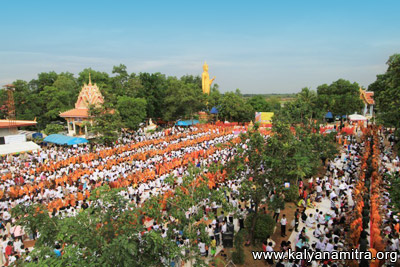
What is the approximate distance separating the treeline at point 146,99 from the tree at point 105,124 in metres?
Result: 2.74

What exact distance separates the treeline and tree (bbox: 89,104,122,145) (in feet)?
8.98

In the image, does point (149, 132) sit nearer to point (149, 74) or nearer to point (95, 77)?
point (149, 74)

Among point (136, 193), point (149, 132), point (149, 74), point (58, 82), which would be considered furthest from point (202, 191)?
point (58, 82)

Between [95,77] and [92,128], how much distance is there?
1964 centimetres

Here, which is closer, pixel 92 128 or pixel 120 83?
pixel 92 128

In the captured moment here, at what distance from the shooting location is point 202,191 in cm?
642

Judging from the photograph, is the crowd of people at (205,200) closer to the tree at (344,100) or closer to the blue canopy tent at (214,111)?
the tree at (344,100)

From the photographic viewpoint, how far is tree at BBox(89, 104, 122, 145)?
2400 centimetres

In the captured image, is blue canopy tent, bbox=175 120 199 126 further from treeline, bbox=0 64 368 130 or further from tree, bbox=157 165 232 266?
tree, bbox=157 165 232 266

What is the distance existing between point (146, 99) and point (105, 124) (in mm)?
14684

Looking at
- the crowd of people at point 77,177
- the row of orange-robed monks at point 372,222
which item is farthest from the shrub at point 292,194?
the crowd of people at point 77,177

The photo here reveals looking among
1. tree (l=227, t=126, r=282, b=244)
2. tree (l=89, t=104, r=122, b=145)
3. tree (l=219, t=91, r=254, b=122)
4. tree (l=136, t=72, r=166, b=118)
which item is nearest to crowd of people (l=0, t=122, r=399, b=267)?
tree (l=227, t=126, r=282, b=244)

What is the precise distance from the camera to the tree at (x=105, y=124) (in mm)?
23995

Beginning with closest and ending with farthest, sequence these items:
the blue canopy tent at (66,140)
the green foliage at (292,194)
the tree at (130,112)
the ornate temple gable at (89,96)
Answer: the green foliage at (292,194) → the blue canopy tent at (66,140) → the ornate temple gable at (89,96) → the tree at (130,112)
